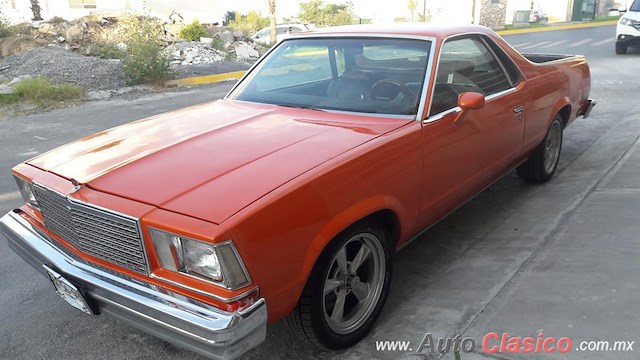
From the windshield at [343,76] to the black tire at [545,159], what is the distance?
1.87m

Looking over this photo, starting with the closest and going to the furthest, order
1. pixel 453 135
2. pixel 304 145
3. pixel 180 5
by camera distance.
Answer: pixel 304 145, pixel 453 135, pixel 180 5

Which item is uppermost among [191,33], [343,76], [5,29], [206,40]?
[5,29]

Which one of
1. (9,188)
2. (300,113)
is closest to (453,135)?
(300,113)

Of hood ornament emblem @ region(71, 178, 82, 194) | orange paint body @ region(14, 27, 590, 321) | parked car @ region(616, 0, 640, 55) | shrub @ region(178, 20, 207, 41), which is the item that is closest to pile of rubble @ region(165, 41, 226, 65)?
shrub @ region(178, 20, 207, 41)

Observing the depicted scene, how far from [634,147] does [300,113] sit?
4.06m

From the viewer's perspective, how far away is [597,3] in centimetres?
4022

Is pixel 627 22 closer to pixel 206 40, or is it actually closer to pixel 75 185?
pixel 206 40

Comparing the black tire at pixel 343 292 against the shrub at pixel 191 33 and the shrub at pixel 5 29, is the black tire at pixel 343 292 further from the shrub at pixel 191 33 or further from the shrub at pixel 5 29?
the shrub at pixel 191 33

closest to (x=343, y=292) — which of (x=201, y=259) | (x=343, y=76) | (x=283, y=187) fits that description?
(x=283, y=187)

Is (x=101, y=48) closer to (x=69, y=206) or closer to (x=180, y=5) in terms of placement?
(x=69, y=206)

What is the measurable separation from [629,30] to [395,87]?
1351 centimetres

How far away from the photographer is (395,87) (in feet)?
10.8

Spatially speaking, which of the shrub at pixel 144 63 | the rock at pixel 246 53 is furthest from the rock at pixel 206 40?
the shrub at pixel 144 63

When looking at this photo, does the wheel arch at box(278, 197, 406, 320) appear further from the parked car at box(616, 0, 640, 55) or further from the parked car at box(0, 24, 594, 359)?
the parked car at box(616, 0, 640, 55)
